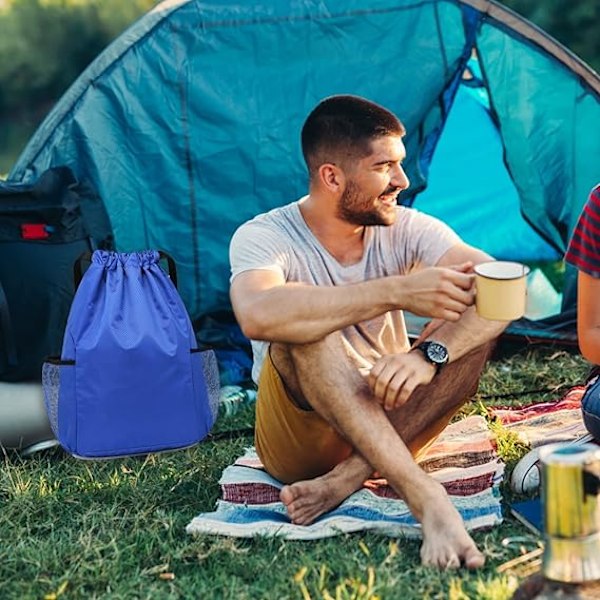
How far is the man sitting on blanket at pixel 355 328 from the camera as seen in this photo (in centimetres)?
274

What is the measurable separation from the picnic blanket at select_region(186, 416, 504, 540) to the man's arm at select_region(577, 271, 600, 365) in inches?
15.5

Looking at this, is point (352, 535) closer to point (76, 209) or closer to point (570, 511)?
point (570, 511)

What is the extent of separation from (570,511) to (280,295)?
91 cm

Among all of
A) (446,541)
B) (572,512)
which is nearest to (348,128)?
(446,541)

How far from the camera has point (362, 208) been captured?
3.04 m

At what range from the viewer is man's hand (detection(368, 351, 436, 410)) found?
2.75 m

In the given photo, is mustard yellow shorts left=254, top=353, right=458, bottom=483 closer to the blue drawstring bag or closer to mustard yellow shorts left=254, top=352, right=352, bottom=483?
Answer: mustard yellow shorts left=254, top=352, right=352, bottom=483

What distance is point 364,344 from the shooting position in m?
3.07

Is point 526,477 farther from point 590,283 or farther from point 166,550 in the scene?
point 166,550

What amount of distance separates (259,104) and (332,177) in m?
1.33

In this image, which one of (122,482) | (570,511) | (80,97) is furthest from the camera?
(80,97)

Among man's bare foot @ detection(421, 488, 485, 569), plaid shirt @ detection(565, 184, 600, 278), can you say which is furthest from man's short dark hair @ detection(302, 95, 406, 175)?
man's bare foot @ detection(421, 488, 485, 569)

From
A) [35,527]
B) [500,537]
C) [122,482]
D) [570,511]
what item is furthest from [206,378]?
[570,511]

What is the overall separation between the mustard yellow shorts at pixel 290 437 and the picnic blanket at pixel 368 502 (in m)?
0.06
